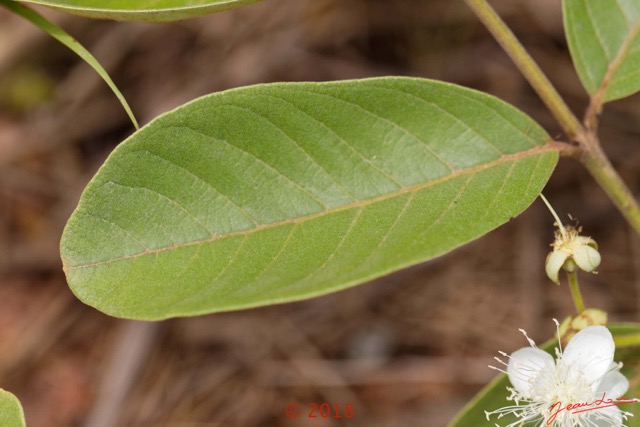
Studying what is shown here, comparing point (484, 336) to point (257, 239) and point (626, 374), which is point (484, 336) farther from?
point (257, 239)

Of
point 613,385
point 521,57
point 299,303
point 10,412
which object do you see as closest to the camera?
point 10,412

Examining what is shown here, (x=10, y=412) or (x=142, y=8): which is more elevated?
(x=142, y=8)

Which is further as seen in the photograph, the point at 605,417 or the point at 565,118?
the point at 605,417

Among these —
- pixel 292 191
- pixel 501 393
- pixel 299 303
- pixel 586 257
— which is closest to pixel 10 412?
pixel 292 191

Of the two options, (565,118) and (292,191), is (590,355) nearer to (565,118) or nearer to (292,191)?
(565,118)

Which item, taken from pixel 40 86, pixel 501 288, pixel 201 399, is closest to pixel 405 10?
pixel 501 288

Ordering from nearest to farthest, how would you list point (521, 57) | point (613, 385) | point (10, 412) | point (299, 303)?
point (10, 412), point (521, 57), point (613, 385), point (299, 303)

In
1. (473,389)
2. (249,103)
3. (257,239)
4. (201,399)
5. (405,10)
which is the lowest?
(257,239)
